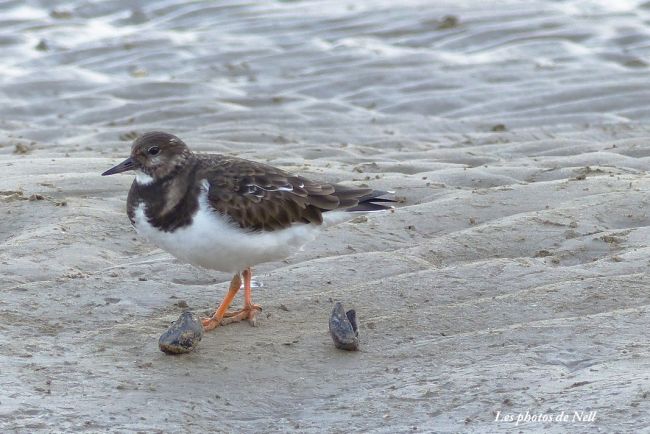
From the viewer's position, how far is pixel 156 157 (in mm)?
5309

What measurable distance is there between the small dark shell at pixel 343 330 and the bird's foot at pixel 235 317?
0.65 metres

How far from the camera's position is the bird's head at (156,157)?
208 inches

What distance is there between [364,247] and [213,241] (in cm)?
128

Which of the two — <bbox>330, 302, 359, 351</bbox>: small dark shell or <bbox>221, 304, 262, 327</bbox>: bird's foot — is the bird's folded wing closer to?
<bbox>221, 304, 262, 327</bbox>: bird's foot

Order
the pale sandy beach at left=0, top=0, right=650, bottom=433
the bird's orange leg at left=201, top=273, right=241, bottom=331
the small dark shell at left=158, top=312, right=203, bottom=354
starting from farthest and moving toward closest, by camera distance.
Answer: the bird's orange leg at left=201, top=273, right=241, bottom=331, the small dark shell at left=158, top=312, right=203, bottom=354, the pale sandy beach at left=0, top=0, right=650, bottom=433

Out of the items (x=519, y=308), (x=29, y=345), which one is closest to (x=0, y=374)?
(x=29, y=345)

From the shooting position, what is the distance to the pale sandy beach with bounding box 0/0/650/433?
167 inches

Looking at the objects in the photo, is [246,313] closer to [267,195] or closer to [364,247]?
[267,195]

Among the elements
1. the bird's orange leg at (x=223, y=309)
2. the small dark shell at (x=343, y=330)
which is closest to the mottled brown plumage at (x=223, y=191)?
the bird's orange leg at (x=223, y=309)

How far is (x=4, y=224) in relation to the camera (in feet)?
20.4

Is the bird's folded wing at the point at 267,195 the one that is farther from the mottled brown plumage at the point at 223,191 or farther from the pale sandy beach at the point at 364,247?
the pale sandy beach at the point at 364,247

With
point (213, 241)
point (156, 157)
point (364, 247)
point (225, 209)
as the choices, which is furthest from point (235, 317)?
point (364, 247)

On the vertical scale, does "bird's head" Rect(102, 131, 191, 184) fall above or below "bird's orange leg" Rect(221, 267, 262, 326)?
above

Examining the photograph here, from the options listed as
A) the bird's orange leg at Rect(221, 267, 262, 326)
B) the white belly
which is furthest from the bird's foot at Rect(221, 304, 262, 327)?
the white belly
